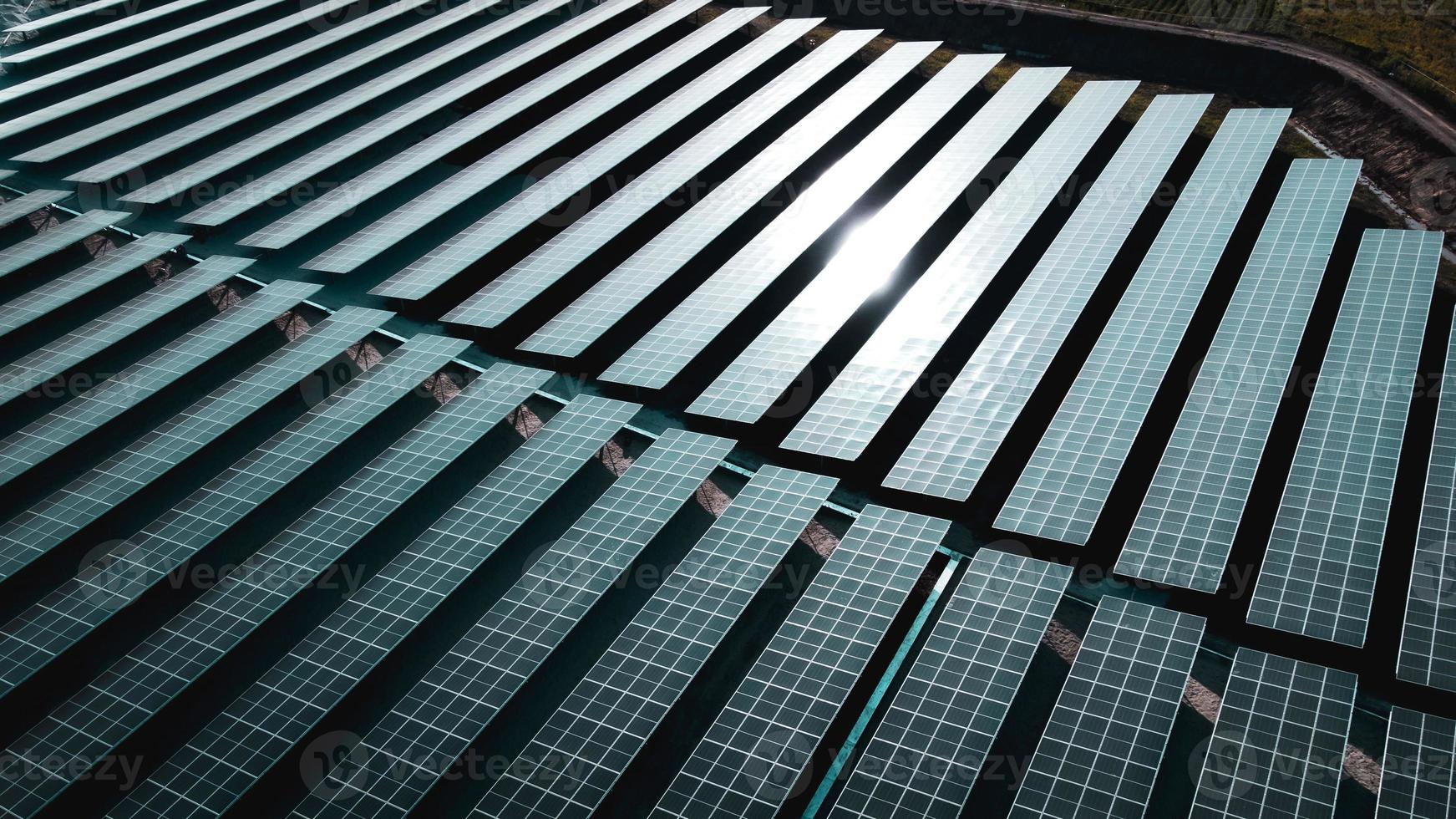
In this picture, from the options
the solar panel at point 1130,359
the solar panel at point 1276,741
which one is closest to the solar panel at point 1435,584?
the solar panel at point 1276,741

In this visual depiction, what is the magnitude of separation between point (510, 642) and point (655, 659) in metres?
3.66

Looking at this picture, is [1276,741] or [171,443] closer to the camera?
[1276,741]

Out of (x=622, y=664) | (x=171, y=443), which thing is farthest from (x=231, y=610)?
(x=622, y=664)

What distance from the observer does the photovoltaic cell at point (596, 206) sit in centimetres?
3500

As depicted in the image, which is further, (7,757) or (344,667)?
(344,667)

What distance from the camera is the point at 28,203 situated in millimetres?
40812

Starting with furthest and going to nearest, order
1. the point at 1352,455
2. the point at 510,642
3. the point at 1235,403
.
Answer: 1. the point at 1235,403
2. the point at 1352,455
3. the point at 510,642

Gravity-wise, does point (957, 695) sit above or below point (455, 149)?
below

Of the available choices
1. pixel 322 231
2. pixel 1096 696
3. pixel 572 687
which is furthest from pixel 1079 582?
pixel 322 231

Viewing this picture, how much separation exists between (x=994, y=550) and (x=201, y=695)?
20.3 meters

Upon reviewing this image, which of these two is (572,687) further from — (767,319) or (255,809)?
(767,319)

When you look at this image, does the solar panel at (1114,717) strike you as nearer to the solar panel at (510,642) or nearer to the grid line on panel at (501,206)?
the solar panel at (510,642)

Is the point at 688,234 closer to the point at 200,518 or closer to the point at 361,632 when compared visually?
the point at 200,518

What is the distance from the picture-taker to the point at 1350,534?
2209 centimetres
